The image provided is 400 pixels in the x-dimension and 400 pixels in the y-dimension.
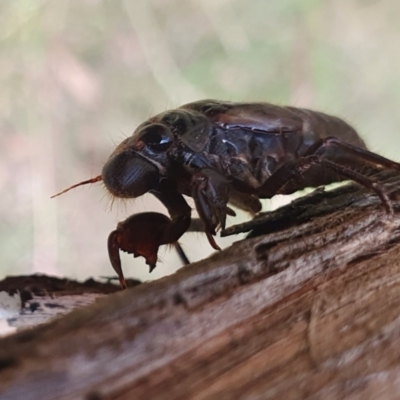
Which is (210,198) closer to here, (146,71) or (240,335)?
(240,335)

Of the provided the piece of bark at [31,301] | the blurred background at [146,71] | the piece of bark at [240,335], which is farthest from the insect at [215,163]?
the blurred background at [146,71]

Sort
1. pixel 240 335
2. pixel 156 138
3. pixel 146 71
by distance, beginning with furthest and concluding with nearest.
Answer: pixel 146 71 → pixel 156 138 → pixel 240 335

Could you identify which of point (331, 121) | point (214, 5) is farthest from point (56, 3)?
point (331, 121)

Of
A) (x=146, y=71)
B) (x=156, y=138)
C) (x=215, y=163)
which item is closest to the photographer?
(x=156, y=138)

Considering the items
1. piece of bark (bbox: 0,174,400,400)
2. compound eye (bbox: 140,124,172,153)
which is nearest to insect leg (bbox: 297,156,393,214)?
piece of bark (bbox: 0,174,400,400)

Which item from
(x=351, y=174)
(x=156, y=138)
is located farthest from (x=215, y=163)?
(x=351, y=174)

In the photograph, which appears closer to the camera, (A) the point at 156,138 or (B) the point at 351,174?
(B) the point at 351,174

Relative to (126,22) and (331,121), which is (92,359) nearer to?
(331,121)
